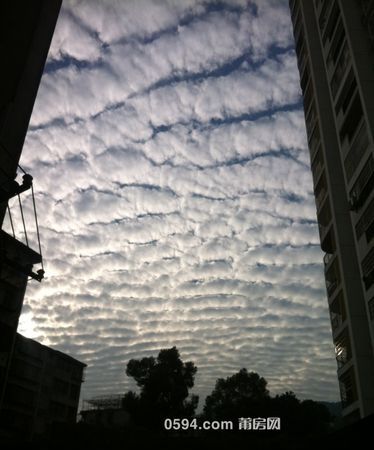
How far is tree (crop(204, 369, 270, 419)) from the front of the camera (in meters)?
59.0

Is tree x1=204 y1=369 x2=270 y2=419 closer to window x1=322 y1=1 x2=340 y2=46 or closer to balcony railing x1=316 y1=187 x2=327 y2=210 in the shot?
balcony railing x1=316 y1=187 x2=327 y2=210

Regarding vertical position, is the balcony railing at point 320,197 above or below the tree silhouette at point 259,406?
above

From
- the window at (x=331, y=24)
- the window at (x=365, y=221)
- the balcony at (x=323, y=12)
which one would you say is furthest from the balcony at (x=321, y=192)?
the balcony at (x=323, y=12)

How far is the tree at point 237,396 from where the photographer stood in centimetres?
5903

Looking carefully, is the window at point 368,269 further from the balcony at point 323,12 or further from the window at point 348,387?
the balcony at point 323,12

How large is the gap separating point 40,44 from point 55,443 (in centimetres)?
3675

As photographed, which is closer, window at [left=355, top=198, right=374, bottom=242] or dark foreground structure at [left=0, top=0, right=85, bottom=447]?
dark foreground structure at [left=0, top=0, right=85, bottom=447]

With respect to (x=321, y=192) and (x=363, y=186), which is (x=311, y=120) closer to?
(x=321, y=192)

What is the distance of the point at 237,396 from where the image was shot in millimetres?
62250

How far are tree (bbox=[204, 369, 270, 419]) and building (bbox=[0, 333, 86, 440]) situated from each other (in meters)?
20.3

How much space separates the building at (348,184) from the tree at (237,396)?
120ft

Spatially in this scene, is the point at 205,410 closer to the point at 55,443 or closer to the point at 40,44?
the point at 55,443

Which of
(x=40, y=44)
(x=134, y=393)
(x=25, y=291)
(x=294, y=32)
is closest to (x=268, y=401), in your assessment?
(x=134, y=393)

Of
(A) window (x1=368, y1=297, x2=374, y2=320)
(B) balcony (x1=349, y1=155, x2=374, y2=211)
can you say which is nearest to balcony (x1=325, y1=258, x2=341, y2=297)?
(A) window (x1=368, y1=297, x2=374, y2=320)
